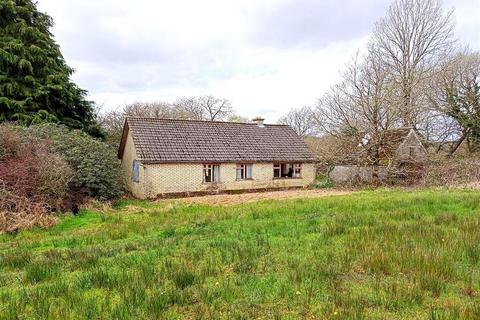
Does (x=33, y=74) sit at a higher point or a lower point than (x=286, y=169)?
higher

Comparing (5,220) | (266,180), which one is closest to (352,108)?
(266,180)

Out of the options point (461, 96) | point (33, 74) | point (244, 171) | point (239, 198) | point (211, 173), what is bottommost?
point (239, 198)

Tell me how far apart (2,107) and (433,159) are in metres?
29.7

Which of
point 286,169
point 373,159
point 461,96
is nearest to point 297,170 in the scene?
point 286,169

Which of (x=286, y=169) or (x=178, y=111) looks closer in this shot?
(x=286, y=169)

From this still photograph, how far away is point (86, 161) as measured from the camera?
60.5 feet

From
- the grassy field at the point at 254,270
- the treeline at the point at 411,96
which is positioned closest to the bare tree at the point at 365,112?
the treeline at the point at 411,96

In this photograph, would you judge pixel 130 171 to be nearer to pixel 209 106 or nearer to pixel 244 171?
pixel 244 171

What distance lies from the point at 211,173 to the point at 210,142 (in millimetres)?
2418

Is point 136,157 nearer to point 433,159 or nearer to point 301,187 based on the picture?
point 301,187

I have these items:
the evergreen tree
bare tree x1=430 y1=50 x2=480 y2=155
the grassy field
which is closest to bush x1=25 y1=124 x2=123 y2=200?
the evergreen tree

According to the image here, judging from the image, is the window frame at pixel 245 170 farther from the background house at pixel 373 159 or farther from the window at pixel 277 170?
the background house at pixel 373 159

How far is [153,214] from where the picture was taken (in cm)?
1437

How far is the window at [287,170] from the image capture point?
27.2 meters
